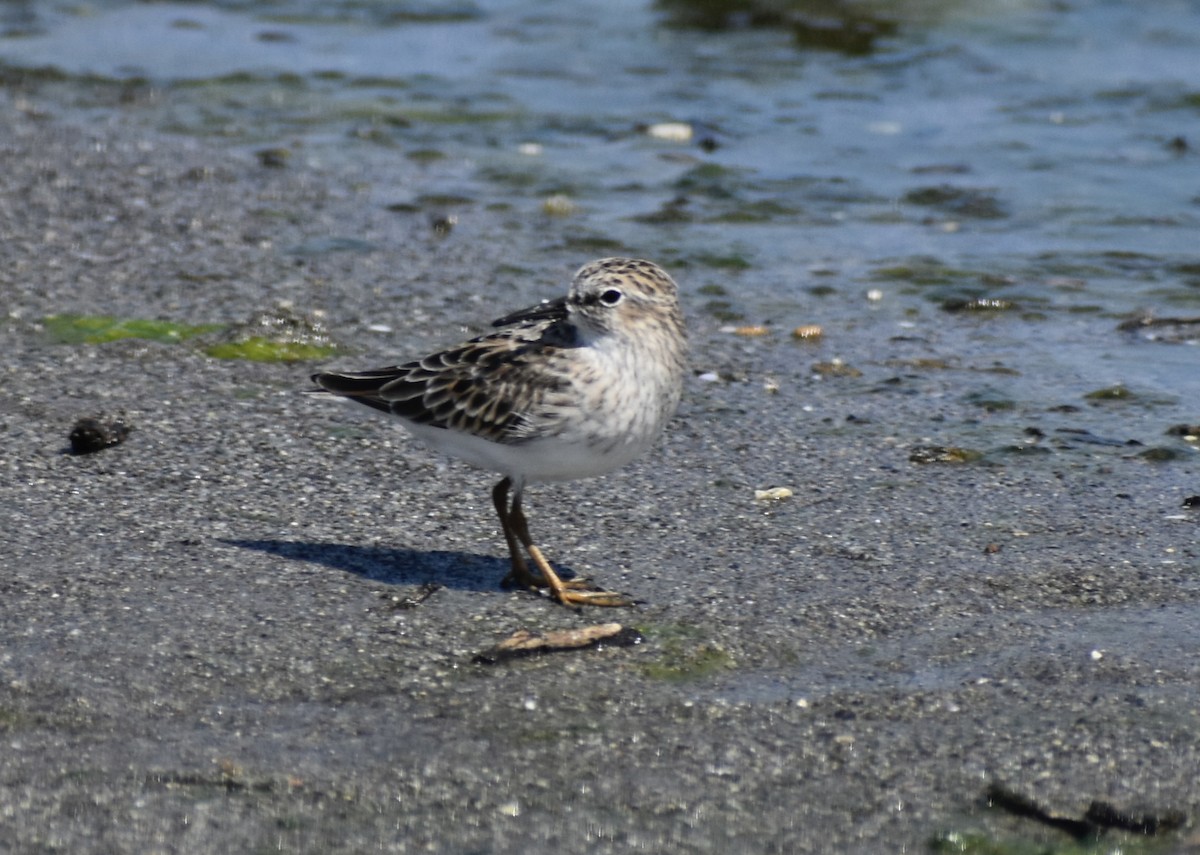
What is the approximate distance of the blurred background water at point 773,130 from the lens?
8961mm

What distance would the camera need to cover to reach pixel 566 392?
207 inches

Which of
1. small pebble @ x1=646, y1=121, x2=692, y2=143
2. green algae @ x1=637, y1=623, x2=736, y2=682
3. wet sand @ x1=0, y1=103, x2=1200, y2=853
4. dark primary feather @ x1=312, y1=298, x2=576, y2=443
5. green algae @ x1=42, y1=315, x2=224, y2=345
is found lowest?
green algae @ x1=637, y1=623, x2=736, y2=682

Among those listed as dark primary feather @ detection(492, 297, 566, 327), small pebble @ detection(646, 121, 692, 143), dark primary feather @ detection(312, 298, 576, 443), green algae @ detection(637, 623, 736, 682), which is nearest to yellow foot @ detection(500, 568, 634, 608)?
green algae @ detection(637, 623, 736, 682)

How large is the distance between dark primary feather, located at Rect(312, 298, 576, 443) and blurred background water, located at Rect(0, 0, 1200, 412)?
2912 millimetres

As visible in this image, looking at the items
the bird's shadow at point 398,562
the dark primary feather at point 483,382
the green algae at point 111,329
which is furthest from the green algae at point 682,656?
the green algae at point 111,329

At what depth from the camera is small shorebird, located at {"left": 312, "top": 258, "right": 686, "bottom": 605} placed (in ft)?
17.3

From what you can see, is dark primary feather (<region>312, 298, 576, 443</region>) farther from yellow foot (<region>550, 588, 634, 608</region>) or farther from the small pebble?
the small pebble

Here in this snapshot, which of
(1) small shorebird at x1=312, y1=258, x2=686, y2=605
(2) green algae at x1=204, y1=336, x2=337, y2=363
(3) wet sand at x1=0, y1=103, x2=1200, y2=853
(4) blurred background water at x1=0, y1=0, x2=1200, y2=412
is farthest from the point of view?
(4) blurred background water at x1=0, y1=0, x2=1200, y2=412

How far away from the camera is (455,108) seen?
1264 cm

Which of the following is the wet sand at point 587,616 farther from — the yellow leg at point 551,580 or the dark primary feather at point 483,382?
the dark primary feather at point 483,382

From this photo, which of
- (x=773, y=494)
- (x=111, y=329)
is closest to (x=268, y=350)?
(x=111, y=329)

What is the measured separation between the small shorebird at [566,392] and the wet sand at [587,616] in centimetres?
38

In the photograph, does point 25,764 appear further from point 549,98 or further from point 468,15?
point 468,15

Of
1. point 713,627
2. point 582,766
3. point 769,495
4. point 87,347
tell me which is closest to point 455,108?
point 87,347
